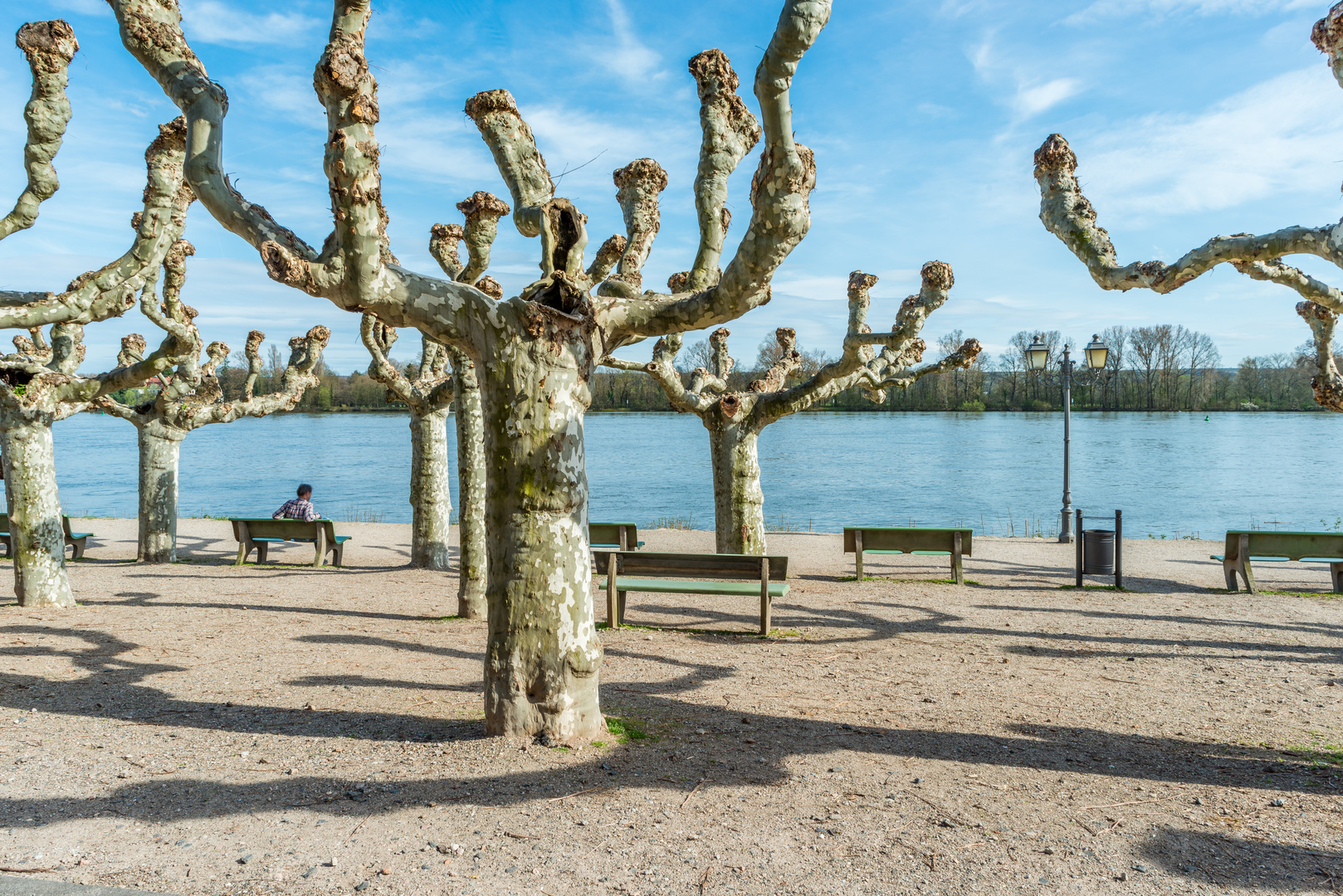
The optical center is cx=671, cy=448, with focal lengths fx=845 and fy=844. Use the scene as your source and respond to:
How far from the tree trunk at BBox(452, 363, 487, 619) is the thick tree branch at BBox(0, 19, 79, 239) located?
3982mm

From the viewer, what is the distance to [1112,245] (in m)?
7.07

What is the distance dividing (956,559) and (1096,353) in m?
7.56

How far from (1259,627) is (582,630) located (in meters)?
7.05

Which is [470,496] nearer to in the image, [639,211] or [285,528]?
[639,211]

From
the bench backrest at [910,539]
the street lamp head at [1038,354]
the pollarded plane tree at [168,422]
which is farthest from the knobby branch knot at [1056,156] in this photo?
the pollarded plane tree at [168,422]

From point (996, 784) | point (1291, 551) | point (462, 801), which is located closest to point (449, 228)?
point (462, 801)

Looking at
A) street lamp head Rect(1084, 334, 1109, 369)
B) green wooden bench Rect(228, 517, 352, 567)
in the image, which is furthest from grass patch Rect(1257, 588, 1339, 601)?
green wooden bench Rect(228, 517, 352, 567)

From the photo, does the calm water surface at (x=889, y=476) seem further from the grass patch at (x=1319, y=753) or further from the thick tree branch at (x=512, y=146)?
the grass patch at (x=1319, y=753)

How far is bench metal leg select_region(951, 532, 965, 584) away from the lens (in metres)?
10.5

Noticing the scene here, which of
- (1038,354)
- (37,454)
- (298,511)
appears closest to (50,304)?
(37,454)

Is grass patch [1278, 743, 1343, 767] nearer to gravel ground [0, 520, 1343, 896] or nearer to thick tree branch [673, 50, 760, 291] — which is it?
gravel ground [0, 520, 1343, 896]

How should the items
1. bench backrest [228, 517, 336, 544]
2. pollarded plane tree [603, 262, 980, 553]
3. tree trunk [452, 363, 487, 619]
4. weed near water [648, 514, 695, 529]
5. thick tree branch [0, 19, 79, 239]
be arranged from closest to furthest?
thick tree branch [0, 19, 79, 239]
tree trunk [452, 363, 487, 619]
pollarded plane tree [603, 262, 980, 553]
bench backrest [228, 517, 336, 544]
weed near water [648, 514, 695, 529]

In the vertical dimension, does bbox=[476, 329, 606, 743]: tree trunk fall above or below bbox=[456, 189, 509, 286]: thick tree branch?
below

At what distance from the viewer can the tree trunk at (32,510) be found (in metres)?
8.19
